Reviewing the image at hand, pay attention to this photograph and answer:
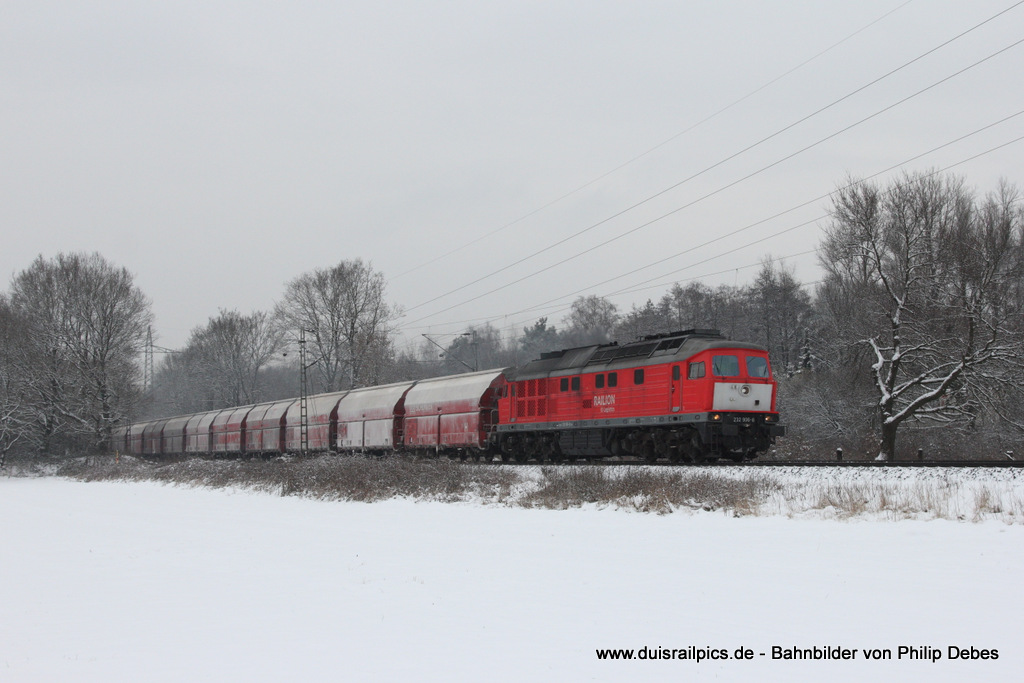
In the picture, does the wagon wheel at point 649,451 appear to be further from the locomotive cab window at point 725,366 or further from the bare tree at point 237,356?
the bare tree at point 237,356

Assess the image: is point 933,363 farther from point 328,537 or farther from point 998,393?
point 328,537

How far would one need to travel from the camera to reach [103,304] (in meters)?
65.8

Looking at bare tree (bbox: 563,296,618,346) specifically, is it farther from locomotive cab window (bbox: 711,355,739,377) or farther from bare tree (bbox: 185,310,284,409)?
locomotive cab window (bbox: 711,355,739,377)

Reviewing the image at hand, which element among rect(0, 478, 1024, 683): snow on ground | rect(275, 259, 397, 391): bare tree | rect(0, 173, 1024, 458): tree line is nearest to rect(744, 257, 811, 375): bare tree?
rect(0, 173, 1024, 458): tree line

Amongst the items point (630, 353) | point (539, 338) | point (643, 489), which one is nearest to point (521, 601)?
point (643, 489)

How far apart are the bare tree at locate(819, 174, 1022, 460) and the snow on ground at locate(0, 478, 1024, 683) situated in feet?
85.6

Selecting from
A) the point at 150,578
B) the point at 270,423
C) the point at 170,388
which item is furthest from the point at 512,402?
the point at 170,388

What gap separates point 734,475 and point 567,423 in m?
10.2

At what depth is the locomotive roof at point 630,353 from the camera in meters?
25.6

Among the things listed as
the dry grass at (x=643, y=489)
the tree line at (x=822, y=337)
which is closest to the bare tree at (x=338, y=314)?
the tree line at (x=822, y=337)

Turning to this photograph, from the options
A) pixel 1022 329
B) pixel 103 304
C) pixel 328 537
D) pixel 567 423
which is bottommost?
pixel 328 537

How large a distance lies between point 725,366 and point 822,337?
44.2 metres

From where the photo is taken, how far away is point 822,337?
214ft

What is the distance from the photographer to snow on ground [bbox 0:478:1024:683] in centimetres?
840
